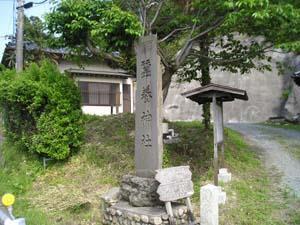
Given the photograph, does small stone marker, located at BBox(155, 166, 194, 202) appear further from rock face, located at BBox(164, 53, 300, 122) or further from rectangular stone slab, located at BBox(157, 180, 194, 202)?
rock face, located at BBox(164, 53, 300, 122)

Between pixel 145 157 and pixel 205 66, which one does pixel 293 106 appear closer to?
pixel 205 66

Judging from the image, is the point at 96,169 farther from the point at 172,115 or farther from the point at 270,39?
the point at 172,115

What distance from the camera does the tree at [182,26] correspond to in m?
8.48

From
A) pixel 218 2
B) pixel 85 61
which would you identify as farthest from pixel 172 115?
pixel 218 2

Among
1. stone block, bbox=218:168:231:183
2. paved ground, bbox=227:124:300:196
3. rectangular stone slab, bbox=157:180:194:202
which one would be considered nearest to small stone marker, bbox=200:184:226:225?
rectangular stone slab, bbox=157:180:194:202

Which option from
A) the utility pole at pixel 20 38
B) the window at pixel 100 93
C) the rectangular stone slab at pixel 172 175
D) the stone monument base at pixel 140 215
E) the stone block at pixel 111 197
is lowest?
the stone monument base at pixel 140 215

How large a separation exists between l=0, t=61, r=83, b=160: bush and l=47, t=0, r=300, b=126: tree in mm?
1315

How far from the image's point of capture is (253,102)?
27.5 metres

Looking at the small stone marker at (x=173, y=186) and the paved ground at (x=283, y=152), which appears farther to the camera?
the paved ground at (x=283, y=152)

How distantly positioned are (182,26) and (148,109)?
467 cm

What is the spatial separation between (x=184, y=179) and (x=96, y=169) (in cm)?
372

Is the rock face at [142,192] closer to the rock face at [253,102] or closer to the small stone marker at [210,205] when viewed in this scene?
the small stone marker at [210,205]

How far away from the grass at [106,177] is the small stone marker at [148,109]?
1.45m

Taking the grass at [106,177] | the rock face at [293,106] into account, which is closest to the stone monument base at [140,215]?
the grass at [106,177]
